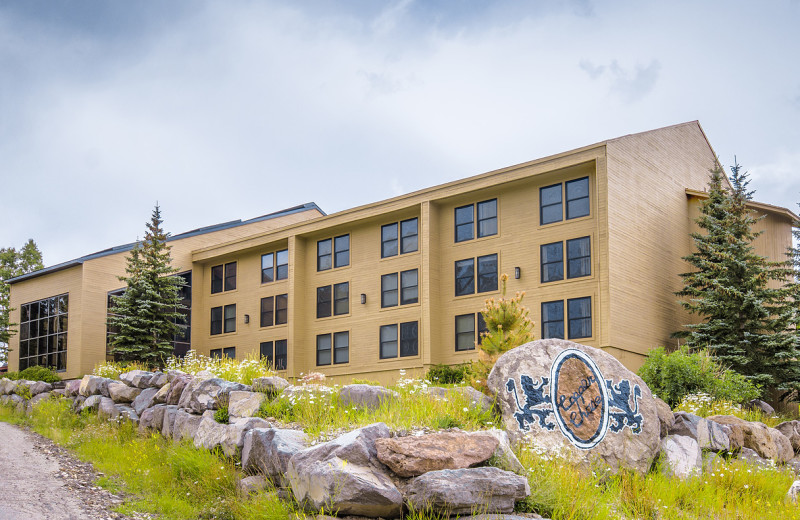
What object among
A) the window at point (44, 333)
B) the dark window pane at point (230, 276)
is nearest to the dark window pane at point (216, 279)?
the dark window pane at point (230, 276)

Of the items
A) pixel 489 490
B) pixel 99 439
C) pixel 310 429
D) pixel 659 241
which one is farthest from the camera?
pixel 659 241

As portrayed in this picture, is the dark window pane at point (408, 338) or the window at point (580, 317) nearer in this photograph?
the window at point (580, 317)

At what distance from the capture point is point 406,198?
3031cm

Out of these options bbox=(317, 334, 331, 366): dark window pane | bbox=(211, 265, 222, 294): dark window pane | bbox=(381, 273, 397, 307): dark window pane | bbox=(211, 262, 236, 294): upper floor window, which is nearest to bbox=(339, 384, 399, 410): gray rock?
bbox=(381, 273, 397, 307): dark window pane

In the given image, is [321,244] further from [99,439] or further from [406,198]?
[99,439]

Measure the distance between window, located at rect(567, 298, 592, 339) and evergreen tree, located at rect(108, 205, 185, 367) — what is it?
48.6 feet

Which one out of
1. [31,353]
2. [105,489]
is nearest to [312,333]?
[31,353]

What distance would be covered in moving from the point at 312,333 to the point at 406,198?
24.5ft

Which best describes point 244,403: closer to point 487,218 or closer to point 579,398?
point 579,398

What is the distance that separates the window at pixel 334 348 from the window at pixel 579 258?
33.8ft

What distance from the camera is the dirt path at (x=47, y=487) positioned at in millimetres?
10945

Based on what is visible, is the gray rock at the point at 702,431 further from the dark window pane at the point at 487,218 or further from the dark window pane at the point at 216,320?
the dark window pane at the point at 216,320

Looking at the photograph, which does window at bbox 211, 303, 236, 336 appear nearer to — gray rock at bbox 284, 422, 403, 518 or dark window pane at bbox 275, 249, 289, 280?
dark window pane at bbox 275, 249, 289, 280

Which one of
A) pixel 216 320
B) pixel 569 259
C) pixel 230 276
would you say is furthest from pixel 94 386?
pixel 230 276
